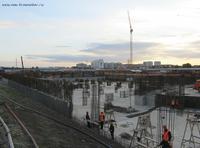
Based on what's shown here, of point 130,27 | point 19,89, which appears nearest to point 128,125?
point 19,89

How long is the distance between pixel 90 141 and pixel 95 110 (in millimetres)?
12097

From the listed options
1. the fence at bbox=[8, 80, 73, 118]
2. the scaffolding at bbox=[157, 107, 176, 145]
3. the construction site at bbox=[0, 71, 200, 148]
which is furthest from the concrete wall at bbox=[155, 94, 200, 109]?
the fence at bbox=[8, 80, 73, 118]

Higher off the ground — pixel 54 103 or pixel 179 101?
A: pixel 54 103

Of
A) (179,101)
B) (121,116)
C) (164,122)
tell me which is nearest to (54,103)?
(121,116)

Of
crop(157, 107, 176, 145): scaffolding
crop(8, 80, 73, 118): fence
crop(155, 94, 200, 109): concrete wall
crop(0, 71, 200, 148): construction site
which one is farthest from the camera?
crop(155, 94, 200, 109): concrete wall

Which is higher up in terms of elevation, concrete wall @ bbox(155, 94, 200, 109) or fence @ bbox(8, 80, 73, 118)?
fence @ bbox(8, 80, 73, 118)

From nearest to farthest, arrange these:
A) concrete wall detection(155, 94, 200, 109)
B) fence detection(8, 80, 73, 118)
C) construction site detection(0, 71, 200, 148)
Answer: construction site detection(0, 71, 200, 148)
fence detection(8, 80, 73, 118)
concrete wall detection(155, 94, 200, 109)

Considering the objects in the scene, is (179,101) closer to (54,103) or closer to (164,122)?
(164,122)

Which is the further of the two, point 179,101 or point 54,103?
point 179,101

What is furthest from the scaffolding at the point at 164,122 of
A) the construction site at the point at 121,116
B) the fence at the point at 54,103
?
the fence at the point at 54,103

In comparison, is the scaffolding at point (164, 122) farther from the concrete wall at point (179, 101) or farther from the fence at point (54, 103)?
the concrete wall at point (179, 101)

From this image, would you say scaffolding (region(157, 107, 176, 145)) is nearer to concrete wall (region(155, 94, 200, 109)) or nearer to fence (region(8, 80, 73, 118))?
fence (region(8, 80, 73, 118))

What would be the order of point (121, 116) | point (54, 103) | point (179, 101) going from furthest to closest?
point (179, 101)
point (121, 116)
point (54, 103)

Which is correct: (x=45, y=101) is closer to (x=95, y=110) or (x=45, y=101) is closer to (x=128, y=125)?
(x=95, y=110)
